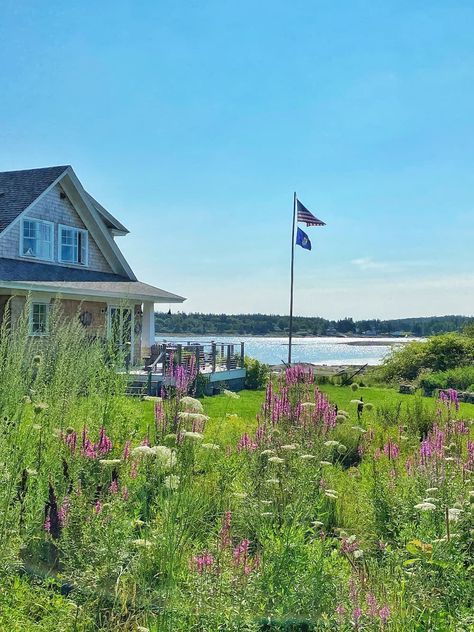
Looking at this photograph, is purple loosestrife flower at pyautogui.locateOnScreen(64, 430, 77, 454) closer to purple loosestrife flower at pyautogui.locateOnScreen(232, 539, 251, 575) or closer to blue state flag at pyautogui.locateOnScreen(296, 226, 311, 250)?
purple loosestrife flower at pyautogui.locateOnScreen(232, 539, 251, 575)

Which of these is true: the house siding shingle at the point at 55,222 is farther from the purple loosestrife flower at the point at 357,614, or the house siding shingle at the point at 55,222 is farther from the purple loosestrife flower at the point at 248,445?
the purple loosestrife flower at the point at 357,614

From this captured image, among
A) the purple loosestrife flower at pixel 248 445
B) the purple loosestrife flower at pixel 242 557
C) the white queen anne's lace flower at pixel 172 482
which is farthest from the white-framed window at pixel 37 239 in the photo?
the purple loosestrife flower at pixel 242 557

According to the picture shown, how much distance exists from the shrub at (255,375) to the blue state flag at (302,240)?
16.2ft

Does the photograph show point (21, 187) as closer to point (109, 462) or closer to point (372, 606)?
point (109, 462)

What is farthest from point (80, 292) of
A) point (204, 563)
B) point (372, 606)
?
point (372, 606)

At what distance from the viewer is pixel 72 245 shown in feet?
70.6

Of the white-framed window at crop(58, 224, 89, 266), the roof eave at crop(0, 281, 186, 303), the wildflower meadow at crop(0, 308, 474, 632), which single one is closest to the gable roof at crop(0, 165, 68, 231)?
the white-framed window at crop(58, 224, 89, 266)

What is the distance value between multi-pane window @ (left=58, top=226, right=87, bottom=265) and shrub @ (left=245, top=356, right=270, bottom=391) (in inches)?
293

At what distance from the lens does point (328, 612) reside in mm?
3025

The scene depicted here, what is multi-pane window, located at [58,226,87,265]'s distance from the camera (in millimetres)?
Result: 21078

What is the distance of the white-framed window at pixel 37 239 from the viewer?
19.3 meters

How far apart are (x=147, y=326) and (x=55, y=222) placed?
17.9 ft

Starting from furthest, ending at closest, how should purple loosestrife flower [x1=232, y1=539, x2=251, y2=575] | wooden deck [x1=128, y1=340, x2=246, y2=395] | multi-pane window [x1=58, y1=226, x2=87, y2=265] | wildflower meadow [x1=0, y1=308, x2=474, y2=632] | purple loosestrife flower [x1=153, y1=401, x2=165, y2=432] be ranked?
multi-pane window [x1=58, y1=226, x2=87, y2=265] → wooden deck [x1=128, y1=340, x2=246, y2=395] → purple loosestrife flower [x1=153, y1=401, x2=165, y2=432] → purple loosestrife flower [x1=232, y1=539, x2=251, y2=575] → wildflower meadow [x1=0, y1=308, x2=474, y2=632]

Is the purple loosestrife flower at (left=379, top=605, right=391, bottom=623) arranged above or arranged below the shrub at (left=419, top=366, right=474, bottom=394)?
above
